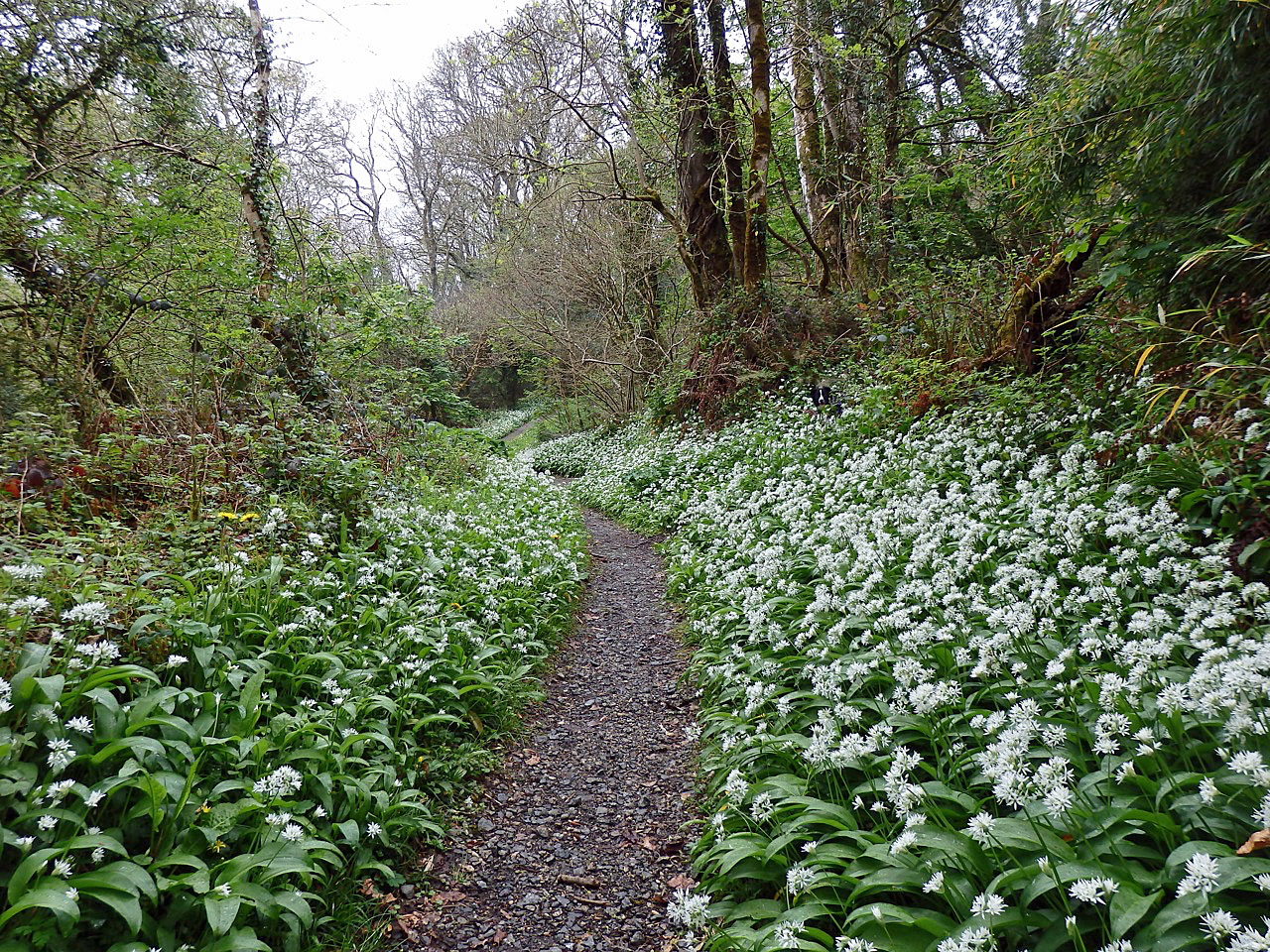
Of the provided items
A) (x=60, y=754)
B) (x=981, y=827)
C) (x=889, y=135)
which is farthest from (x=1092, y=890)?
(x=889, y=135)

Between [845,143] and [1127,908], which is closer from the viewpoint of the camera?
[1127,908]

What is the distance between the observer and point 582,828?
3504 millimetres

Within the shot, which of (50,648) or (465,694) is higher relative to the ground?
(50,648)

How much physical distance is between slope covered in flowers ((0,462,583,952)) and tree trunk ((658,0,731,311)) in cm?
947

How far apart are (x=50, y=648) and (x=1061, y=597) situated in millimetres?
4790

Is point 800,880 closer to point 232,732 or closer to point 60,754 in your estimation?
point 232,732

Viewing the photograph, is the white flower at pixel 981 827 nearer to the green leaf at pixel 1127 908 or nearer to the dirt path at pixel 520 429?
the green leaf at pixel 1127 908

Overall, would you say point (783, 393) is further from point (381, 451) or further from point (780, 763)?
point (780, 763)

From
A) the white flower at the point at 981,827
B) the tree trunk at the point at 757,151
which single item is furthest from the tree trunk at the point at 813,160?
the white flower at the point at 981,827

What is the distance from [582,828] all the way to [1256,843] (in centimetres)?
282

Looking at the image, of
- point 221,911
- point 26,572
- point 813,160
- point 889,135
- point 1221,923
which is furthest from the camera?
point 813,160

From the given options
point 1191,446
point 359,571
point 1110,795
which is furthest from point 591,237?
point 1110,795

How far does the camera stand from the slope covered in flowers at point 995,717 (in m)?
1.91

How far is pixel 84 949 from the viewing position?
2.11 metres
